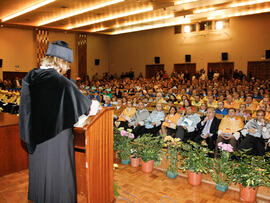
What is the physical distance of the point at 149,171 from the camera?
3.89 meters

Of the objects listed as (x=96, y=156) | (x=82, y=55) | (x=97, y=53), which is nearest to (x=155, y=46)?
(x=97, y=53)

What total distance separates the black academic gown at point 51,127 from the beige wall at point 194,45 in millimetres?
17682

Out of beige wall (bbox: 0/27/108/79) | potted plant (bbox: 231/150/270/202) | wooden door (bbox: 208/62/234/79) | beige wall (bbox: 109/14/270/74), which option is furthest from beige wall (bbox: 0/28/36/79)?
potted plant (bbox: 231/150/270/202)

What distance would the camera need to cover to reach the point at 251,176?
9.73 ft

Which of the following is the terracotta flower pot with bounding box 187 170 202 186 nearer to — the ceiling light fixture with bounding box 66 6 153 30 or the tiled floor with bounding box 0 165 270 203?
the tiled floor with bounding box 0 165 270 203

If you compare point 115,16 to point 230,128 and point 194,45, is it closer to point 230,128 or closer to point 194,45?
point 194,45

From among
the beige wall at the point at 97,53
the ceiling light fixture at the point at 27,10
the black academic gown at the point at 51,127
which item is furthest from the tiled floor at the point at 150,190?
the beige wall at the point at 97,53

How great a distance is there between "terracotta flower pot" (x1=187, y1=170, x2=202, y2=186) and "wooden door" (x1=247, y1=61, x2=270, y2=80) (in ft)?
48.7

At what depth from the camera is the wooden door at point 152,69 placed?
21.5m

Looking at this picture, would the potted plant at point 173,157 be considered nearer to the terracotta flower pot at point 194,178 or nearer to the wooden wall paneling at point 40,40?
the terracotta flower pot at point 194,178

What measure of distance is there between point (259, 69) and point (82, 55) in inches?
592

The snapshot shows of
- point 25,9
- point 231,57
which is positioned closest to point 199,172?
point 25,9

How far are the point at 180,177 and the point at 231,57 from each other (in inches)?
623

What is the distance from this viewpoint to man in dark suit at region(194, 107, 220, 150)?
5055 millimetres
